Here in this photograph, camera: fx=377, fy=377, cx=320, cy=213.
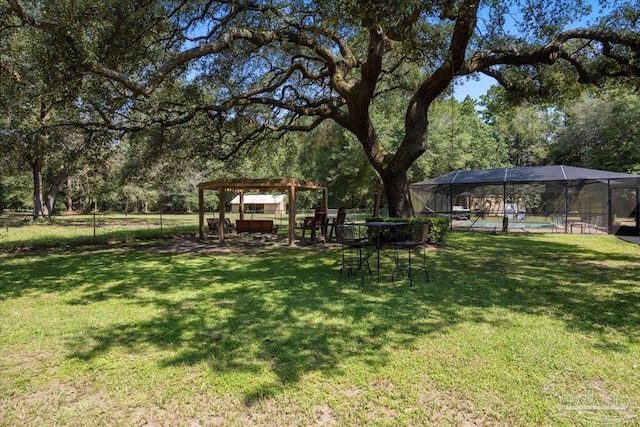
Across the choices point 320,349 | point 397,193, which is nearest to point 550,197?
point 397,193

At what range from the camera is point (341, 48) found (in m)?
11.7

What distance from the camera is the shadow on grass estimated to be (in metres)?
3.77

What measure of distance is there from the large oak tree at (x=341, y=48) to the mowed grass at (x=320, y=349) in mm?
3805

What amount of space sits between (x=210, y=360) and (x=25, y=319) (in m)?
3.00

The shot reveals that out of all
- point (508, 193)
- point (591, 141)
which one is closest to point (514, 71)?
point (508, 193)

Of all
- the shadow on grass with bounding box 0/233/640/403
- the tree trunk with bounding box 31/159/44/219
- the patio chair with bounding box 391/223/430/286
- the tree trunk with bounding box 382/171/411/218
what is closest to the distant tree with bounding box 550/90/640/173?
the tree trunk with bounding box 382/171/411/218

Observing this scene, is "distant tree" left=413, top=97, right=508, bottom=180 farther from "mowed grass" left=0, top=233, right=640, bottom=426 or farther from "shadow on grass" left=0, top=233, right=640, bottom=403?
"mowed grass" left=0, top=233, right=640, bottom=426

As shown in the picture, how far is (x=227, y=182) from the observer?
40.1 ft

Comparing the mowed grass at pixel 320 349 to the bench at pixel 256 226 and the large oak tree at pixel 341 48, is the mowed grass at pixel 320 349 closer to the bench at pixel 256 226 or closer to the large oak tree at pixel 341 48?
the large oak tree at pixel 341 48

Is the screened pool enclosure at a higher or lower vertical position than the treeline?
lower

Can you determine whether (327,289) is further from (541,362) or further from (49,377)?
(49,377)

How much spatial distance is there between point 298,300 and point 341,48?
8.97m

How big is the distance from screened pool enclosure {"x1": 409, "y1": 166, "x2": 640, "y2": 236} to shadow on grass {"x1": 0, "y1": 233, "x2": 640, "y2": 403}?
22.8ft

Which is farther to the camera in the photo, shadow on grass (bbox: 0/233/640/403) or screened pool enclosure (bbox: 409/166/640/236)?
screened pool enclosure (bbox: 409/166/640/236)
